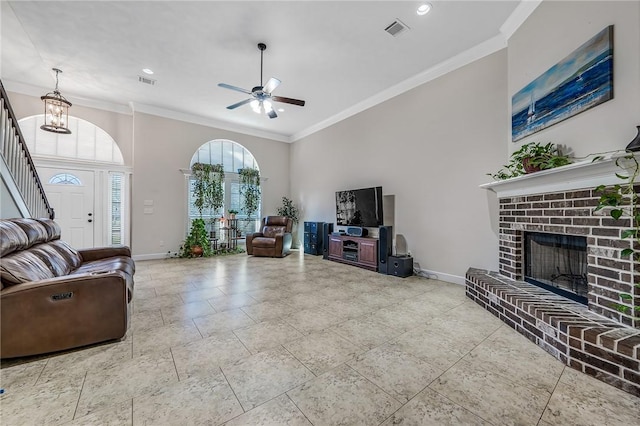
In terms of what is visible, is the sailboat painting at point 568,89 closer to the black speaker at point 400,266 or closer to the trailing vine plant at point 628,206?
the trailing vine plant at point 628,206

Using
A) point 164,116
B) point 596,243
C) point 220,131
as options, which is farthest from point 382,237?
point 164,116

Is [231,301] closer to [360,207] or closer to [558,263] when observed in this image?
[360,207]

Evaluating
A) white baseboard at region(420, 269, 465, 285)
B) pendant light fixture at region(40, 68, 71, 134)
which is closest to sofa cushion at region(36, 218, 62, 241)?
pendant light fixture at region(40, 68, 71, 134)

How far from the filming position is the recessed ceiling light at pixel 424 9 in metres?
2.82

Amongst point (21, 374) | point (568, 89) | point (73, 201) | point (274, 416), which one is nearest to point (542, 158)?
point (568, 89)

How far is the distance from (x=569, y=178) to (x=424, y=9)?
2.31 metres

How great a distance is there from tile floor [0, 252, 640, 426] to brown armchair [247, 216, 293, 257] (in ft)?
10.2

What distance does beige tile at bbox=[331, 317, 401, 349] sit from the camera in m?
2.10

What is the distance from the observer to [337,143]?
6148 mm

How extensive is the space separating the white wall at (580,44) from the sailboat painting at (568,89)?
0.15ft

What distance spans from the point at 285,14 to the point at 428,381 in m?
3.79

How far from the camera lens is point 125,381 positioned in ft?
5.20

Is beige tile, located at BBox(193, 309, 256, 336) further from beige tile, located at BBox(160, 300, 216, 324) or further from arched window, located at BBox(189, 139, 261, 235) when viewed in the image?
arched window, located at BBox(189, 139, 261, 235)

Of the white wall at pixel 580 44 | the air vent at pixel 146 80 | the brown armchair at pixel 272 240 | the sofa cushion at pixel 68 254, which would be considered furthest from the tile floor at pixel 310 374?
the air vent at pixel 146 80
